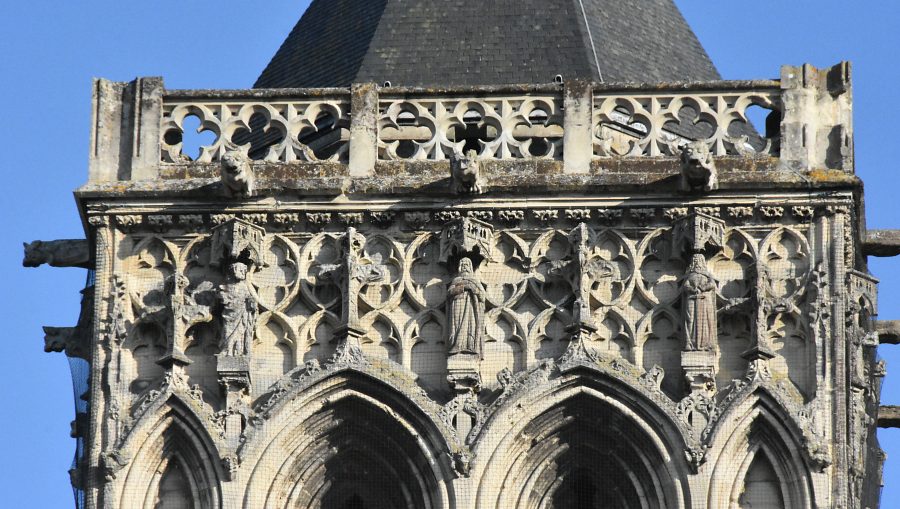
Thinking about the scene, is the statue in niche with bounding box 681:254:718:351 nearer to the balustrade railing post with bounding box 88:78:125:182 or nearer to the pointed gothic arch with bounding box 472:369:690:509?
the pointed gothic arch with bounding box 472:369:690:509

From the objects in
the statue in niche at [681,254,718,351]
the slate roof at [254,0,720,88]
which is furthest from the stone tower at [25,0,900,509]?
the slate roof at [254,0,720,88]

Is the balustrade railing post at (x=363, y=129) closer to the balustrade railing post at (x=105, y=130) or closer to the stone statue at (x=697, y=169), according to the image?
the balustrade railing post at (x=105, y=130)

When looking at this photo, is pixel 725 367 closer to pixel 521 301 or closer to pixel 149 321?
pixel 521 301

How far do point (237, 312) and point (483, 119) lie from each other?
255 cm

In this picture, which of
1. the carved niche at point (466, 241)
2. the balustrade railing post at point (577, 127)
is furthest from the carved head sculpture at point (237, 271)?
the balustrade railing post at point (577, 127)

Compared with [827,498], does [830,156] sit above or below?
above

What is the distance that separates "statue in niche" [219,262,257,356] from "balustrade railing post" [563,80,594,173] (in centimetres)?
264

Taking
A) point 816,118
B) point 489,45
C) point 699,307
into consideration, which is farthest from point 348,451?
point 816,118

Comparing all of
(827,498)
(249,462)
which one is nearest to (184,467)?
(249,462)

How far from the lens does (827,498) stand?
2725cm

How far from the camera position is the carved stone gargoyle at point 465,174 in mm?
28031

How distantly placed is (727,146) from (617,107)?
956 millimetres

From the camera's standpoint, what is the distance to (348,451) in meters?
28.1

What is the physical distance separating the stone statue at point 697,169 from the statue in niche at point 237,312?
11.3ft
